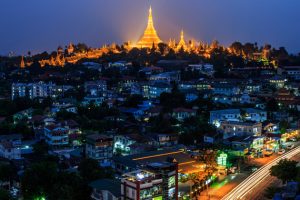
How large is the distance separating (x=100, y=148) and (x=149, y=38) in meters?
17.9

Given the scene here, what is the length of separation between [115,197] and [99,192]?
328 millimetres

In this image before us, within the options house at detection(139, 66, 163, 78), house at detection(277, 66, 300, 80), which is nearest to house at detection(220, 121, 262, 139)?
house at detection(139, 66, 163, 78)

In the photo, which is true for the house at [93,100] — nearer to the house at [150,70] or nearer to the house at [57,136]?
the house at [57,136]

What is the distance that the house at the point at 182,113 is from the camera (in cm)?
1361

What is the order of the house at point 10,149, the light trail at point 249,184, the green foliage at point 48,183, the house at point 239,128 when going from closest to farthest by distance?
the green foliage at point 48,183 → the light trail at point 249,184 → the house at point 10,149 → the house at point 239,128

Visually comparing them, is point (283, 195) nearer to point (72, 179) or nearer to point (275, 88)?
point (72, 179)

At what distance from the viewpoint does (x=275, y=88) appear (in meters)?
17.7

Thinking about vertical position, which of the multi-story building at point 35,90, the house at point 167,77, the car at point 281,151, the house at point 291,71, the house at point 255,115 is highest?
the house at point 291,71

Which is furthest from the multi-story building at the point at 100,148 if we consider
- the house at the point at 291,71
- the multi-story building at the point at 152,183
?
the house at the point at 291,71

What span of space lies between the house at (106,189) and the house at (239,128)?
16.3ft

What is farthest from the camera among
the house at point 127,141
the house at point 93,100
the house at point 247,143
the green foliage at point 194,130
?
the house at point 93,100

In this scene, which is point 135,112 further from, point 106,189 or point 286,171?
point 106,189

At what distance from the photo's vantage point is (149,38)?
2738 cm

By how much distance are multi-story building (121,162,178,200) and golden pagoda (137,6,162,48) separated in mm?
19723
